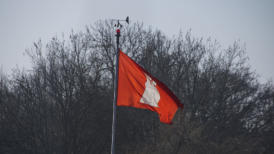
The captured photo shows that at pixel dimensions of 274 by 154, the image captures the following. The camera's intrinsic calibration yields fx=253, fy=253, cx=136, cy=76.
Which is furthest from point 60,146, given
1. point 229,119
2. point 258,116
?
point 258,116

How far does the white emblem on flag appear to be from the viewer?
694 centimetres

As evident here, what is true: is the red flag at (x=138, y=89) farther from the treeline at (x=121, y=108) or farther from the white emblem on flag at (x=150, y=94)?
the treeline at (x=121, y=108)

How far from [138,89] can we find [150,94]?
382 mm

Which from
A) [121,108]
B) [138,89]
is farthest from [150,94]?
[121,108]

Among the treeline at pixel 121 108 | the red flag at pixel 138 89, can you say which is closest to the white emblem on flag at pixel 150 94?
→ the red flag at pixel 138 89

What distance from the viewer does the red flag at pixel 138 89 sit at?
6.90 meters

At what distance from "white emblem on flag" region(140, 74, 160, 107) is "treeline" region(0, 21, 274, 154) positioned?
33.5ft

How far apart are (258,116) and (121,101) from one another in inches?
801

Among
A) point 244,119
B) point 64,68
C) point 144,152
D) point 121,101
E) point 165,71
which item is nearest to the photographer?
point 121,101

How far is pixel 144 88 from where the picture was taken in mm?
7137

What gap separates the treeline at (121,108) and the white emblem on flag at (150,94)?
33.5 feet

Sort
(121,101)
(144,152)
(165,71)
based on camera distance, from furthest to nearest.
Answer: (165,71), (144,152), (121,101)

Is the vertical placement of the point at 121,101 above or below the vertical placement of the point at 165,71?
below

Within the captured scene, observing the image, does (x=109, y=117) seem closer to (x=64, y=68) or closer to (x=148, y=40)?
(x=64, y=68)
